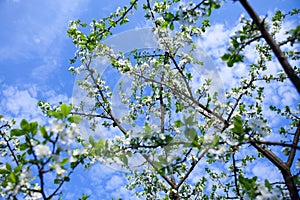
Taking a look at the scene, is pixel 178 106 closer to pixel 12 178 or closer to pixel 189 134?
pixel 189 134

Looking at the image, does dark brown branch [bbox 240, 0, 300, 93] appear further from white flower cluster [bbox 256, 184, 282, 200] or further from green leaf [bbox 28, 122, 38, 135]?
green leaf [bbox 28, 122, 38, 135]

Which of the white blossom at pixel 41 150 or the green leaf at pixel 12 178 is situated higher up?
the white blossom at pixel 41 150

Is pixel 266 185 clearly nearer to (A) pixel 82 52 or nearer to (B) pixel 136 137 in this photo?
(B) pixel 136 137

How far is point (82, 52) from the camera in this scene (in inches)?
258

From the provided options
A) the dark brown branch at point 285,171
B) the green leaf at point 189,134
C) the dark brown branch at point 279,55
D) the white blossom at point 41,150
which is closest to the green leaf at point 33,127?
the white blossom at point 41,150

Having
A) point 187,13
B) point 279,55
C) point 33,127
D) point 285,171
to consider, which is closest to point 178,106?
point 285,171

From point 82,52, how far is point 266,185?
16.9 feet

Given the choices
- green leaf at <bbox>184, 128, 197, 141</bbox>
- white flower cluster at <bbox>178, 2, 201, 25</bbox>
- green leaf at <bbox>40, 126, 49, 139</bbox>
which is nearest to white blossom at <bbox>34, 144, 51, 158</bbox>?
green leaf at <bbox>40, 126, 49, 139</bbox>

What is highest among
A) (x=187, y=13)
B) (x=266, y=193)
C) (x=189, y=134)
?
(x=187, y=13)

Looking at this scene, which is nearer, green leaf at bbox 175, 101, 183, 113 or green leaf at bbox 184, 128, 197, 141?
green leaf at bbox 184, 128, 197, 141

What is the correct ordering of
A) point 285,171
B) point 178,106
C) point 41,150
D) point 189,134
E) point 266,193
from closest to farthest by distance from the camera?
point 41,150
point 266,193
point 189,134
point 285,171
point 178,106

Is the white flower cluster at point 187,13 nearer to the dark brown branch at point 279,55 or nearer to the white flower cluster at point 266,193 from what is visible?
the dark brown branch at point 279,55

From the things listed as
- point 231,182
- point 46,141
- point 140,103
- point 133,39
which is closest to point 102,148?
point 46,141

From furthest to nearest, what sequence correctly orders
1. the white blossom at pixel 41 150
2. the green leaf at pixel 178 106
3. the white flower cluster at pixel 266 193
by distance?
the green leaf at pixel 178 106, the white flower cluster at pixel 266 193, the white blossom at pixel 41 150
